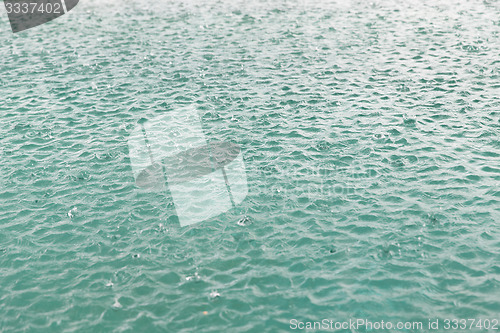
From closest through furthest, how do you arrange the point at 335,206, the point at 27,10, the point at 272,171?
the point at 335,206 < the point at 272,171 < the point at 27,10

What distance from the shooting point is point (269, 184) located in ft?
85.3

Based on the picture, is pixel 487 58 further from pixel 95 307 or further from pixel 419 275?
pixel 95 307

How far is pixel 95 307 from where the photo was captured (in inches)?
746

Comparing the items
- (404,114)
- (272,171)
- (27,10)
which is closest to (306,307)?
(272,171)

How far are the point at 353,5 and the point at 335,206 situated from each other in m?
38.4

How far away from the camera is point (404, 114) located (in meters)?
31.9

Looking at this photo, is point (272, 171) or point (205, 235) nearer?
point (205, 235)

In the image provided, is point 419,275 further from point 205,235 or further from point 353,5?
point 353,5

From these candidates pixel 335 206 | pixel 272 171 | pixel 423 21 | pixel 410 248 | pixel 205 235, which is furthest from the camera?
pixel 423 21

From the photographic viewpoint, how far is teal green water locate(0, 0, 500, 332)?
752 inches

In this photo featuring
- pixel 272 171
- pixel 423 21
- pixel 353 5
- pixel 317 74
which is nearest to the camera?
pixel 272 171

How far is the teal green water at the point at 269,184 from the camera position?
1911 cm

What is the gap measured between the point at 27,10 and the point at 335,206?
170ft

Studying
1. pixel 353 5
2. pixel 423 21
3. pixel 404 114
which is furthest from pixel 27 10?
pixel 404 114
